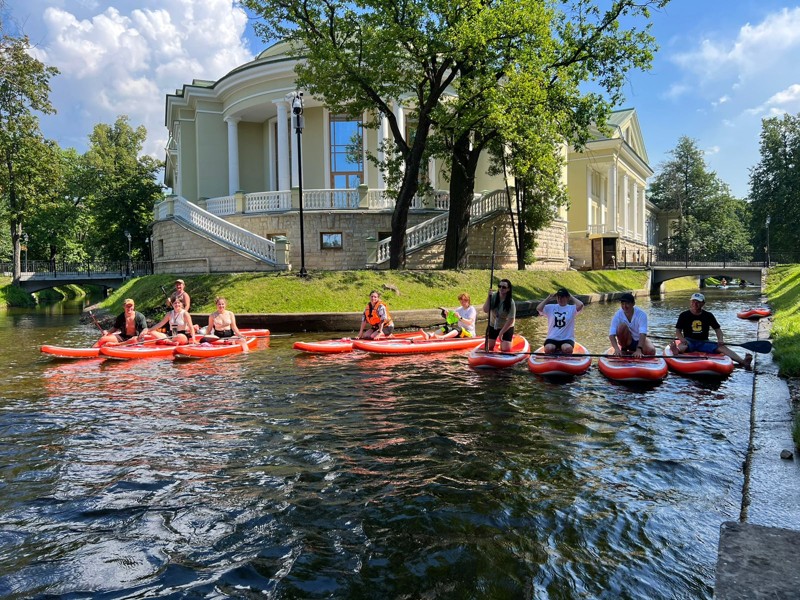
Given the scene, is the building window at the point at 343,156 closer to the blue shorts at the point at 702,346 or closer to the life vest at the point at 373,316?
the life vest at the point at 373,316

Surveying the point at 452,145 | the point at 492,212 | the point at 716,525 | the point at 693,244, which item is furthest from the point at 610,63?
the point at 693,244

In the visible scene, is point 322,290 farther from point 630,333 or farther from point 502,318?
point 630,333

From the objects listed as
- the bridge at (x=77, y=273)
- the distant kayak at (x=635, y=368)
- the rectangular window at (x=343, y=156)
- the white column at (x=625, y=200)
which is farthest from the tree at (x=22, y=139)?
the white column at (x=625, y=200)

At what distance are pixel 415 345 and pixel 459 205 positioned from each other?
12.7 m

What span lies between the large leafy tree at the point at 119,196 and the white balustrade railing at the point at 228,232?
21831 mm

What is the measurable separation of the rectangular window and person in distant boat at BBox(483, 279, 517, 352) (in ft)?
67.5

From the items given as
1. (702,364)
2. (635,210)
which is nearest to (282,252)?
(702,364)

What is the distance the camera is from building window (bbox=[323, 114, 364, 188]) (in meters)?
31.6

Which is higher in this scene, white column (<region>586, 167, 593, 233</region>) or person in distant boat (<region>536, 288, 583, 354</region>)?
white column (<region>586, 167, 593, 233</region>)

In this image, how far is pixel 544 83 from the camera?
72.2 feet

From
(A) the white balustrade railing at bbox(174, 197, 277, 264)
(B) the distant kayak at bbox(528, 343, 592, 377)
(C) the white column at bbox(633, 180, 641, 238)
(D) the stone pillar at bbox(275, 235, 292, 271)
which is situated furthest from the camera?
(C) the white column at bbox(633, 180, 641, 238)

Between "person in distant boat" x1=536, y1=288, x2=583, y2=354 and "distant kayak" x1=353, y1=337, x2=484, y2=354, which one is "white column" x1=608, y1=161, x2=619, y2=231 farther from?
"person in distant boat" x1=536, y1=288, x2=583, y2=354

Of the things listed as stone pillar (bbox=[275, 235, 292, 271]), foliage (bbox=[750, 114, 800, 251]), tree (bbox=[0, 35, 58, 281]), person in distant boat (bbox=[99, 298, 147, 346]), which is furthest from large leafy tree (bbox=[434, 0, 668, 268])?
foliage (bbox=[750, 114, 800, 251])

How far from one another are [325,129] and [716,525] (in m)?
29.8
